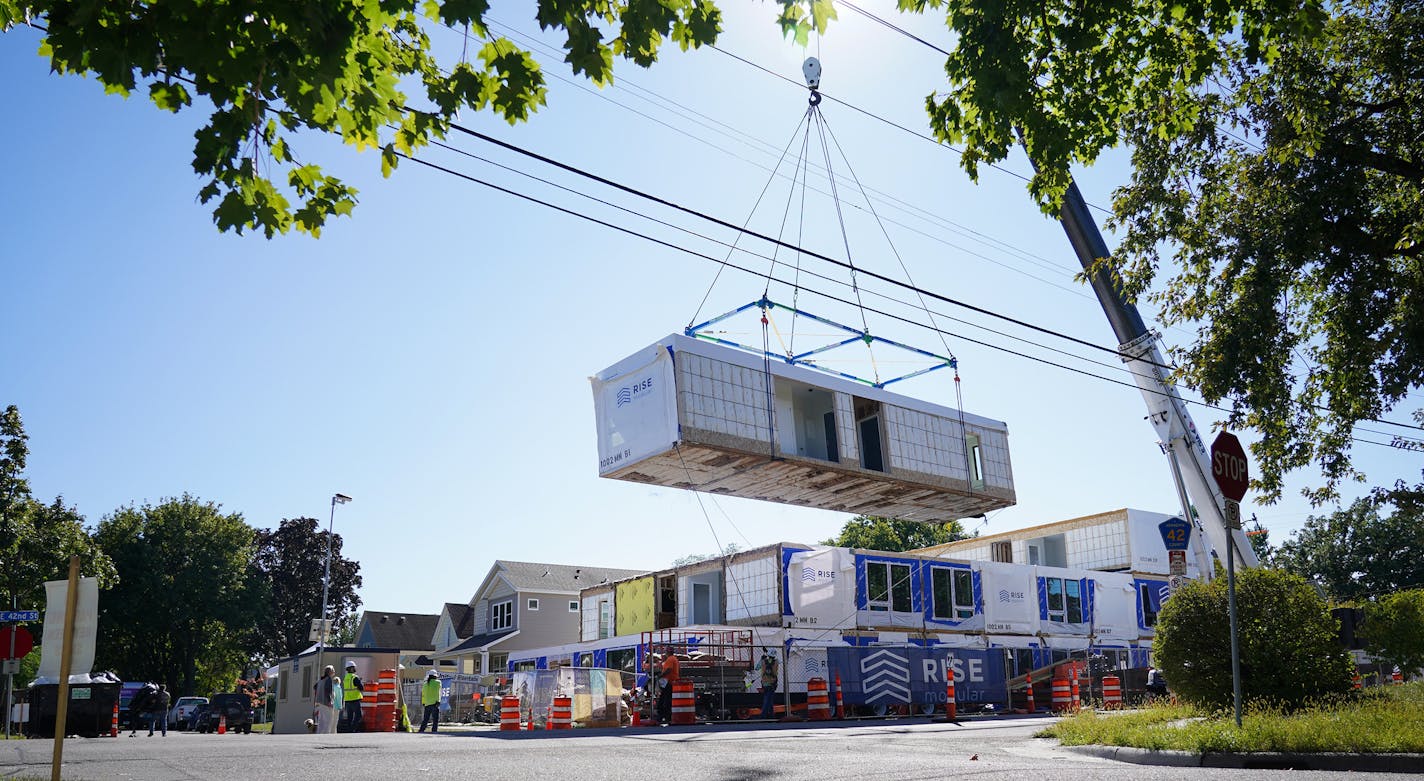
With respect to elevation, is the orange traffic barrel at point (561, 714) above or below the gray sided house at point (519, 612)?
below

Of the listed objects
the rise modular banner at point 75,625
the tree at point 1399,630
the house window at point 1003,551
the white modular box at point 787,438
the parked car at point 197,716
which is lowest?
the parked car at point 197,716

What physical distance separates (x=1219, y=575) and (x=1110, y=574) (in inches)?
875

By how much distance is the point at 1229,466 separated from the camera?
11242 millimetres

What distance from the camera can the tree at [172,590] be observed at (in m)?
51.9

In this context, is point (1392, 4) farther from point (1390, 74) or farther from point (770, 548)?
point (770, 548)

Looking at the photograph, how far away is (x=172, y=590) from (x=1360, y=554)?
76.6 meters

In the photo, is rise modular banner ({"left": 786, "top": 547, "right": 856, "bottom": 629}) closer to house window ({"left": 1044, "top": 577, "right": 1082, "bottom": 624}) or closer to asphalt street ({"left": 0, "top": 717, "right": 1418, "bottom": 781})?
house window ({"left": 1044, "top": 577, "right": 1082, "bottom": 624})

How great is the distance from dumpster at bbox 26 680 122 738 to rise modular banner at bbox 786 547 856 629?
17.8 meters

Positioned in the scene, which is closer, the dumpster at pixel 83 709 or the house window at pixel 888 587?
the dumpster at pixel 83 709

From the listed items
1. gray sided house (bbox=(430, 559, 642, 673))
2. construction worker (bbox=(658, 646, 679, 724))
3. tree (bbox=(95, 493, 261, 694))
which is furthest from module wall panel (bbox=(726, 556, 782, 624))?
tree (bbox=(95, 493, 261, 694))

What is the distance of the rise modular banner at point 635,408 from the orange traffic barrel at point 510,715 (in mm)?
7294

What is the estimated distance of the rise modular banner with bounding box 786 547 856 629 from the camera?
1135 inches

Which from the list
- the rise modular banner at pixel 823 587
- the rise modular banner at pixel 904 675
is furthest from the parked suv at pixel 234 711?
the rise modular banner at pixel 904 675

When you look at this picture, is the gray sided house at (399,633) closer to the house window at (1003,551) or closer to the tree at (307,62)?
the house window at (1003,551)
